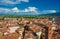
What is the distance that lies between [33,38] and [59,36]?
4.05 m

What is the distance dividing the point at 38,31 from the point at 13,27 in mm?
10468

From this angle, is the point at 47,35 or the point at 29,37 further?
the point at 29,37

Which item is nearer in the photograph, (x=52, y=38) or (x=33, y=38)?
(x=52, y=38)

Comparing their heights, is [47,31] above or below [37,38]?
above

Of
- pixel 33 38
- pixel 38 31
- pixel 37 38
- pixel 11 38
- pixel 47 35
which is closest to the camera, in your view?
pixel 47 35

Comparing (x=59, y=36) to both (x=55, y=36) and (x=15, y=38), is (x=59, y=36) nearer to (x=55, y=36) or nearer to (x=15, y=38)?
(x=55, y=36)

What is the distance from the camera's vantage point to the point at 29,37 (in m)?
25.1

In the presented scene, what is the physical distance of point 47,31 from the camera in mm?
22812

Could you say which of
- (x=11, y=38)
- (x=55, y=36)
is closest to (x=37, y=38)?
(x=55, y=36)

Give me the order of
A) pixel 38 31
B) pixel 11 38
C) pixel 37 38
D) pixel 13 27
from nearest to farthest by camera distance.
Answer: pixel 11 38, pixel 37 38, pixel 38 31, pixel 13 27

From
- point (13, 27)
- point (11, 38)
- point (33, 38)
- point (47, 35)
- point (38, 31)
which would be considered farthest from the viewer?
point (13, 27)

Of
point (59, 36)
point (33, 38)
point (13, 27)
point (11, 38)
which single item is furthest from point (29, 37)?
point (13, 27)

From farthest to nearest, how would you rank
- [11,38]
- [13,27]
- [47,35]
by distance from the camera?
[13,27], [11,38], [47,35]

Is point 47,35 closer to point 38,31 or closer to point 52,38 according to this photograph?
point 52,38
